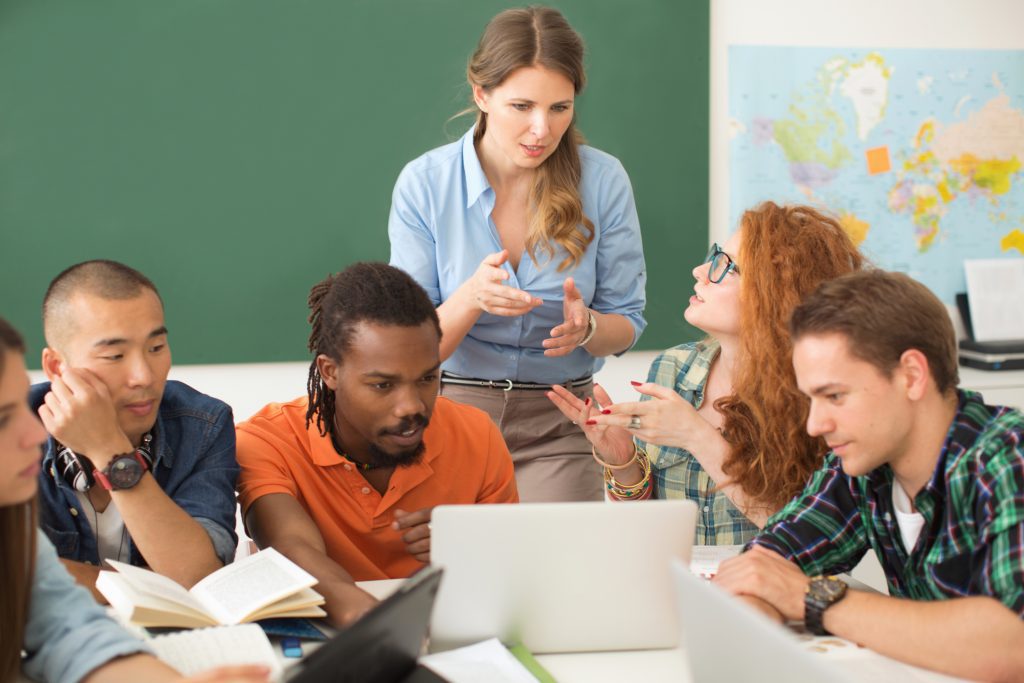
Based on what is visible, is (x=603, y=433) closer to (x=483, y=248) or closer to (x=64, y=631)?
(x=483, y=248)

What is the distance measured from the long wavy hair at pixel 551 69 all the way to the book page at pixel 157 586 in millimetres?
1360

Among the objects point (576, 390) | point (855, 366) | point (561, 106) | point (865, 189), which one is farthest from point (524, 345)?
point (865, 189)

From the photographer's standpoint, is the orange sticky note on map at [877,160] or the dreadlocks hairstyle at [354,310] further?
the orange sticky note on map at [877,160]

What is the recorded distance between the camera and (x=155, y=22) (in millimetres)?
3365

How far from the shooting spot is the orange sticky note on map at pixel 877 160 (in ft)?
13.1

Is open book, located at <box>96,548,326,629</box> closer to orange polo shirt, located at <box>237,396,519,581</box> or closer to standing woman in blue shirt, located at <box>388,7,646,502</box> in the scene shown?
orange polo shirt, located at <box>237,396,519,581</box>

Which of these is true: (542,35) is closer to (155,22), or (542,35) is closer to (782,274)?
(782,274)

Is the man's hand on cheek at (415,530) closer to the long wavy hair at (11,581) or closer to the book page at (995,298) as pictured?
the long wavy hair at (11,581)

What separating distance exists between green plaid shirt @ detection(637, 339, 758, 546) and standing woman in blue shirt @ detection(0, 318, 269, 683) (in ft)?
4.02

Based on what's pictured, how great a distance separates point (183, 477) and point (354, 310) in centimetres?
44

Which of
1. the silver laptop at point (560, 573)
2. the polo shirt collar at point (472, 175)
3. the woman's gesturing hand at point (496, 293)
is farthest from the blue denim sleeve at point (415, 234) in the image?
the silver laptop at point (560, 573)

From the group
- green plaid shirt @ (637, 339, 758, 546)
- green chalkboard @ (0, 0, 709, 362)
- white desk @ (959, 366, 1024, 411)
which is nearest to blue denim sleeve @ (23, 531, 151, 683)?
green plaid shirt @ (637, 339, 758, 546)

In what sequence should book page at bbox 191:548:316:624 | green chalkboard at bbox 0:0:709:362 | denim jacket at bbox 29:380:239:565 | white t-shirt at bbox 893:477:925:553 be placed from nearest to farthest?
book page at bbox 191:548:316:624 → white t-shirt at bbox 893:477:925:553 → denim jacket at bbox 29:380:239:565 → green chalkboard at bbox 0:0:709:362

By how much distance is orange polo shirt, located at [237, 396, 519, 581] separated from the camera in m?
1.91
